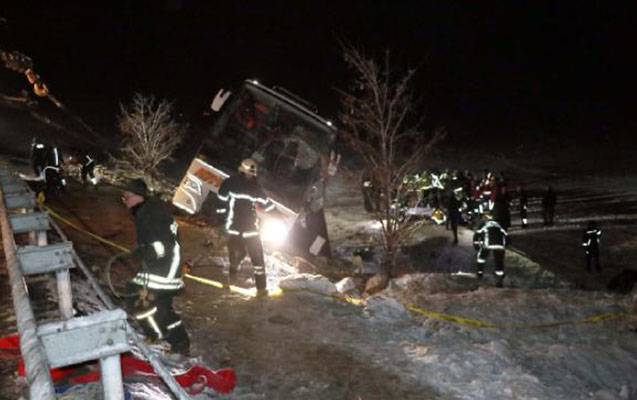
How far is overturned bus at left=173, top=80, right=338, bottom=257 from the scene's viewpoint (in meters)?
10.3

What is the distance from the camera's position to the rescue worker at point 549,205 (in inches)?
698

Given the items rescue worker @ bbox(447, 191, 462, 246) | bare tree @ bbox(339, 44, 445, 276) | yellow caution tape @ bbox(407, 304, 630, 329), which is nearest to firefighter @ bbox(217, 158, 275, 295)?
yellow caution tape @ bbox(407, 304, 630, 329)

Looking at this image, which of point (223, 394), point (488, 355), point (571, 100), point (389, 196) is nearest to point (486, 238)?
point (389, 196)

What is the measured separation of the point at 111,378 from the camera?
9.17 ft

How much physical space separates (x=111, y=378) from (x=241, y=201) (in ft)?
14.4

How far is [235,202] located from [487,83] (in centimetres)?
9085

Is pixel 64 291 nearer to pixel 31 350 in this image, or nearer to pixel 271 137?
pixel 31 350

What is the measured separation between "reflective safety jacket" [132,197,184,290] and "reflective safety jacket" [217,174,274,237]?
2059 mm

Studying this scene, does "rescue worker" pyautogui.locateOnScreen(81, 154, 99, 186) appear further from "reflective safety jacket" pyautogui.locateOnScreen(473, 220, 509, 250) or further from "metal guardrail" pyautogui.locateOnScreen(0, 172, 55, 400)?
"metal guardrail" pyautogui.locateOnScreen(0, 172, 55, 400)

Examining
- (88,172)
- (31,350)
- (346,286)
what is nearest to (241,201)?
(346,286)

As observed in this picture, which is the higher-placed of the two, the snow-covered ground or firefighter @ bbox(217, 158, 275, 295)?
firefighter @ bbox(217, 158, 275, 295)

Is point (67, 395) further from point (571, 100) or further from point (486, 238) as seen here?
point (571, 100)

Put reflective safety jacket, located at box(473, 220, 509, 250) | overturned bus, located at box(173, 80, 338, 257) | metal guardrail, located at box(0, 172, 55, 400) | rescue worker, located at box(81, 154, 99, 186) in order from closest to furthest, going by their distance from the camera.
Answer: metal guardrail, located at box(0, 172, 55, 400), overturned bus, located at box(173, 80, 338, 257), reflective safety jacket, located at box(473, 220, 509, 250), rescue worker, located at box(81, 154, 99, 186)

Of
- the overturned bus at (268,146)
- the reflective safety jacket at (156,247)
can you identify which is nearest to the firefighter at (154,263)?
the reflective safety jacket at (156,247)
